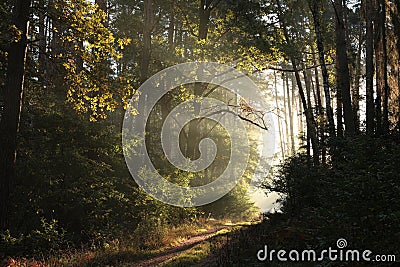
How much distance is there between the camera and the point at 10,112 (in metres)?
10.2

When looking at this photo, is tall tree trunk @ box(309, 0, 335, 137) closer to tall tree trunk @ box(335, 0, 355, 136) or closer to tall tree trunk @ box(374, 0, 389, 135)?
tall tree trunk @ box(335, 0, 355, 136)

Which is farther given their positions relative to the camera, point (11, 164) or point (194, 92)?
point (194, 92)

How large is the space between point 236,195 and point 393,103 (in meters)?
12.9

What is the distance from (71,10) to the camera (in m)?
10.8

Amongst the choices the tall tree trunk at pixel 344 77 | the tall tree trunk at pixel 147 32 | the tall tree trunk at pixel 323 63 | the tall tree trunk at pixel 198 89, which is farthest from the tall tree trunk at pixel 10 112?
the tall tree trunk at pixel 198 89

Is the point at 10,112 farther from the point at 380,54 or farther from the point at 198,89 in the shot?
the point at 380,54

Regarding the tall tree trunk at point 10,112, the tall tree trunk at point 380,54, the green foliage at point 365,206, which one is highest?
the tall tree trunk at point 380,54

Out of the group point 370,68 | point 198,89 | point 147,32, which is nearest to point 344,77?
point 370,68

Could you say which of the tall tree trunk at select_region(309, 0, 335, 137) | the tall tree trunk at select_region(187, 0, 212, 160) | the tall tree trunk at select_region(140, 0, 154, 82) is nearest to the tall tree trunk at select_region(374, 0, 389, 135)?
the tall tree trunk at select_region(309, 0, 335, 137)

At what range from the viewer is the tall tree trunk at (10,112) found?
10.1 metres

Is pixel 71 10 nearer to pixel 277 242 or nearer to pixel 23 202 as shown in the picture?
pixel 23 202

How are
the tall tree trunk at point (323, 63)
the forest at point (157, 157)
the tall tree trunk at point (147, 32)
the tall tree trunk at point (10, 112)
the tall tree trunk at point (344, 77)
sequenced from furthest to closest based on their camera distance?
the tall tree trunk at point (147, 32), the tall tree trunk at point (323, 63), the tall tree trunk at point (344, 77), the tall tree trunk at point (10, 112), the forest at point (157, 157)

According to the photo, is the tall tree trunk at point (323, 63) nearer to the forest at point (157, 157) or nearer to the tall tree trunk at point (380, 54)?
the forest at point (157, 157)

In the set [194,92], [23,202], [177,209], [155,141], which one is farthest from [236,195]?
[23,202]
